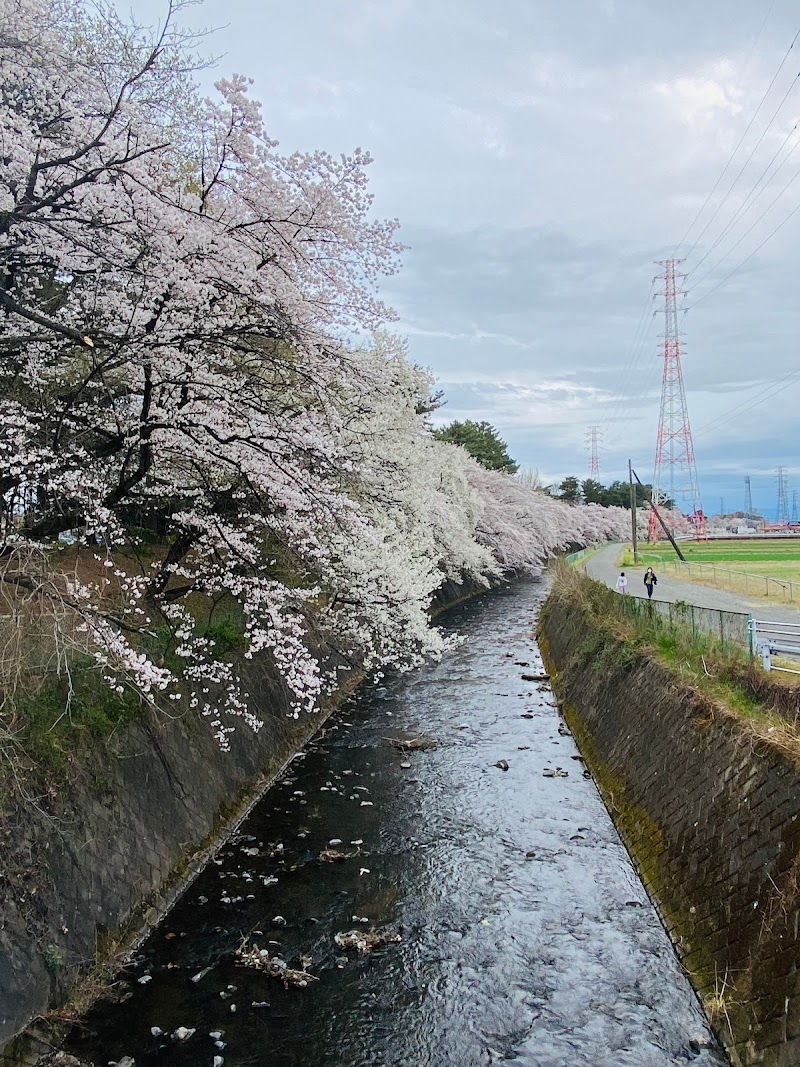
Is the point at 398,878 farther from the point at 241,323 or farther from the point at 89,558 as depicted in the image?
the point at 89,558

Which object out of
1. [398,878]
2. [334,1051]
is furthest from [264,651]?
[334,1051]

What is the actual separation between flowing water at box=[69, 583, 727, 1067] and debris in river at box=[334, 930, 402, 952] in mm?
112

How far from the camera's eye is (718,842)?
29.8 feet

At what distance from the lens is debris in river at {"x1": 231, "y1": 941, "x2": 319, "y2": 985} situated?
27.4ft

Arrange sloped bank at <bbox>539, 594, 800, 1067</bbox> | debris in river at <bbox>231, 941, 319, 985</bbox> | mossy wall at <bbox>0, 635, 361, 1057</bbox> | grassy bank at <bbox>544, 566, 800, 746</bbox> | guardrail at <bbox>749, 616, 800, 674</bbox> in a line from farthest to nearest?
guardrail at <bbox>749, 616, 800, 674</bbox> < grassy bank at <bbox>544, 566, 800, 746</bbox> < debris in river at <bbox>231, 941, 319, 985</bbox> < mossy wall at <bbox>0, 635, 361, 1057</bbox> < sloped bank at <bbox>539, 594, 800, 1067</bbox>

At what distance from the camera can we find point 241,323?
10.1 meters

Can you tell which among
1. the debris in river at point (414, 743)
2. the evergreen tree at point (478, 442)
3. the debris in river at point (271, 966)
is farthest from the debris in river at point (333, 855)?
the evergreen tree at point (478, 442)

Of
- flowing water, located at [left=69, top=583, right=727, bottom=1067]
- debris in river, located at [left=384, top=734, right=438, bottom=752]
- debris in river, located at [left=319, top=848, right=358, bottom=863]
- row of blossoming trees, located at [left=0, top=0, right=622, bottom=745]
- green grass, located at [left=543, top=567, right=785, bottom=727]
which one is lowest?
flowing water, located at [left=69, top=583, right=727, bottom=1067]

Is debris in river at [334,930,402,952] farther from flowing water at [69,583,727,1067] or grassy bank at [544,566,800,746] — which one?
grassy bank at [544,566,800,746]

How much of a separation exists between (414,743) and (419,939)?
765 centimetres

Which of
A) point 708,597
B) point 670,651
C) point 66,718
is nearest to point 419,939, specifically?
point 66,718

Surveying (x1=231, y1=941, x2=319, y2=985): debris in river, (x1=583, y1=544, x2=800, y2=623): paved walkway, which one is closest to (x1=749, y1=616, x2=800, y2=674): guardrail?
(x1=583, y1=544, x2=800, y2=623): paved walkway

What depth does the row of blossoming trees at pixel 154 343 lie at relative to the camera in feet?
28.1

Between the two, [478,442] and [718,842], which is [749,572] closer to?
[718,842]
